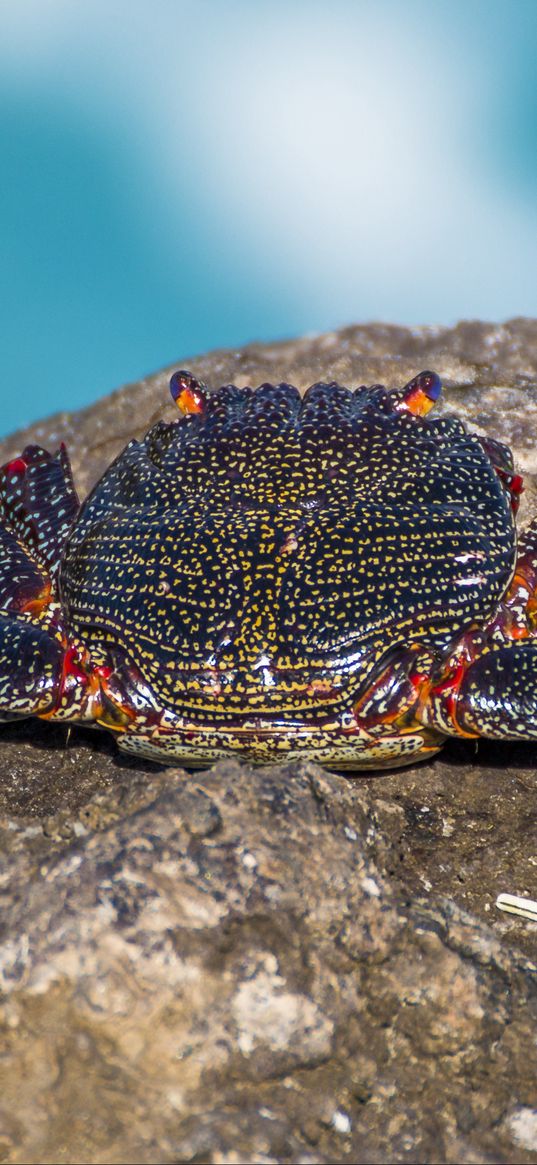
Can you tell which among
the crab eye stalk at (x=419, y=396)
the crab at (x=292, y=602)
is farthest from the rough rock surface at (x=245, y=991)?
the crab eye stalk at (x=419, y=396)

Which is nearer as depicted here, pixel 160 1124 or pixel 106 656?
pixel 160 1124

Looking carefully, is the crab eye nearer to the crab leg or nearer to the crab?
the crab

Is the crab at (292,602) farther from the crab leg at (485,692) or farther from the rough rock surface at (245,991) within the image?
the rough rock surface at (245,991)

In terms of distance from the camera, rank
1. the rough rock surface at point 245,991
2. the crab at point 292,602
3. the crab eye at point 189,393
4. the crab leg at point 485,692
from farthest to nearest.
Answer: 1. the crab eye at point 189,393
2. the crab leg at point 485,692
3. the crab at point 292,602
4. the rough rock surface at point 245,991

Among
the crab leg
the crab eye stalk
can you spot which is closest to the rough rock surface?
the crab leg

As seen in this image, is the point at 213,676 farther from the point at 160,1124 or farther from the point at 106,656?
the point at 160,1124

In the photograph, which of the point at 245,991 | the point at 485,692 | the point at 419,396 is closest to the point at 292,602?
the point at 485,692

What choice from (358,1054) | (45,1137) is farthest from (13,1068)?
(358,1054)
